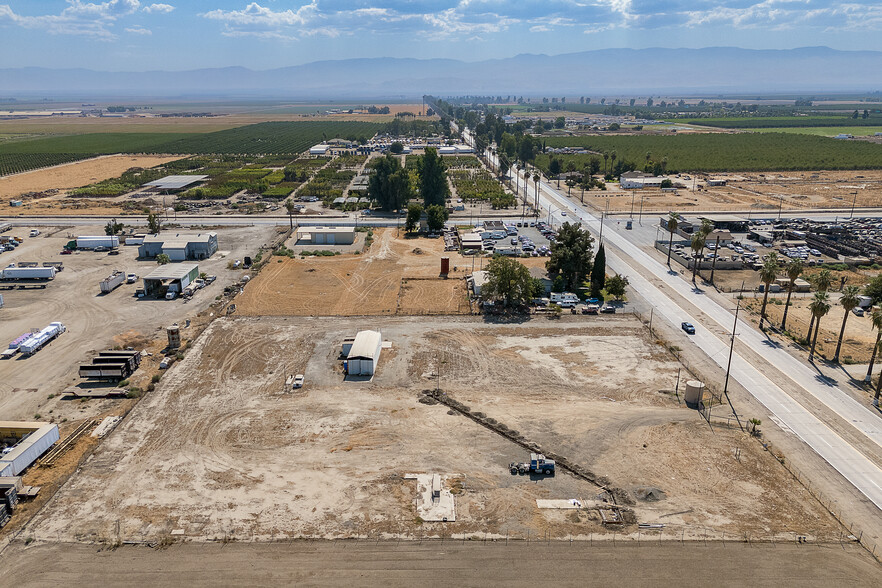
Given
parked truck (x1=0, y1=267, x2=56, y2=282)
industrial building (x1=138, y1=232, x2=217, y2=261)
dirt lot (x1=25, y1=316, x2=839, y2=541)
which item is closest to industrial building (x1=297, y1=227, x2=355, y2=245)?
industrial building (x1=138, y1=232, x2=217, y2=261)

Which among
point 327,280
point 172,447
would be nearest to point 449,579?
point 172,447

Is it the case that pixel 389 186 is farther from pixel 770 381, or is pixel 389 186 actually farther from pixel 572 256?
pixel 770 381

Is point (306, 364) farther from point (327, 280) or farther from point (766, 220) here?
point (766, 220)

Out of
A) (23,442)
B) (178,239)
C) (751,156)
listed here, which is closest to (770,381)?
(23,442)

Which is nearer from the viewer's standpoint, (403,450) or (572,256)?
(403,450)

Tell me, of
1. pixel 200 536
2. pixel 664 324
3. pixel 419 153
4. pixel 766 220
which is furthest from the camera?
pixel 419 153

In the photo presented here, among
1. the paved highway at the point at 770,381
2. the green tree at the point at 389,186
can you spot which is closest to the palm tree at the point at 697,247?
the paved highway at the point at 770,381

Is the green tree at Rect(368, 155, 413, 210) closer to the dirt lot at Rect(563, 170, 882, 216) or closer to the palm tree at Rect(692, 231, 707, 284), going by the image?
the dirt lot at Rect(563, 170, 882, 216)
